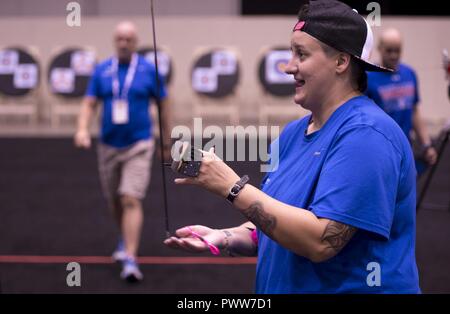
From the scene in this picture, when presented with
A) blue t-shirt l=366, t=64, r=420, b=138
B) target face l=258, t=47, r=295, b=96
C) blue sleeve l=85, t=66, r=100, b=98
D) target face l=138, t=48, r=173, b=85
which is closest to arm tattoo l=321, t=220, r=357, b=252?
blue t-shirt l=366, t=64, r=420, b=138

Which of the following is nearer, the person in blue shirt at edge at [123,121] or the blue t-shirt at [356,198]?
the blue t-shirt at [356,198]

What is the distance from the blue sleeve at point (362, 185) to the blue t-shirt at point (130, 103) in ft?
11.9

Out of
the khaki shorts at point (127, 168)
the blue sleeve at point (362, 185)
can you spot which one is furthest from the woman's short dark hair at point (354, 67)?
the khaki shorts at point (127, 168)

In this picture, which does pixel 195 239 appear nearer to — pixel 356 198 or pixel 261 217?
pixel 261 217

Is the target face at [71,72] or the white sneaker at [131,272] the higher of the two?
the target face at [71,72]

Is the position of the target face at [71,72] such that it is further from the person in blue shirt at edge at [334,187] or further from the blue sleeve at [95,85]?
the person in blue shirt at edge at [334,187]

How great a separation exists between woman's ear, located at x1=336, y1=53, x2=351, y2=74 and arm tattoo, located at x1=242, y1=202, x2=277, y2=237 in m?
0.41

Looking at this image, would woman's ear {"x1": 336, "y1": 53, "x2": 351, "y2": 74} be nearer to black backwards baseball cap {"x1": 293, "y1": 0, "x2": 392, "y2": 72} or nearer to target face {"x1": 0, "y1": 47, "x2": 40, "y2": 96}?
black backwards baseball cap {"x1": 293, "y1": 0, "x2": 392, "y2": 72}

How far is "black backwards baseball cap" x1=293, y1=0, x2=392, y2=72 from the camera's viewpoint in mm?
1871

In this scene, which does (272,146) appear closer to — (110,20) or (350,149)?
(350,149)

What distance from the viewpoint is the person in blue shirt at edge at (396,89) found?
4895mm

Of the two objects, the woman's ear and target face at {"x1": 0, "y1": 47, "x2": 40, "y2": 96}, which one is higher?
the woman's ear

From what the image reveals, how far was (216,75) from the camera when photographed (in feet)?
45.5

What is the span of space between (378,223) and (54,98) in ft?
41.7
